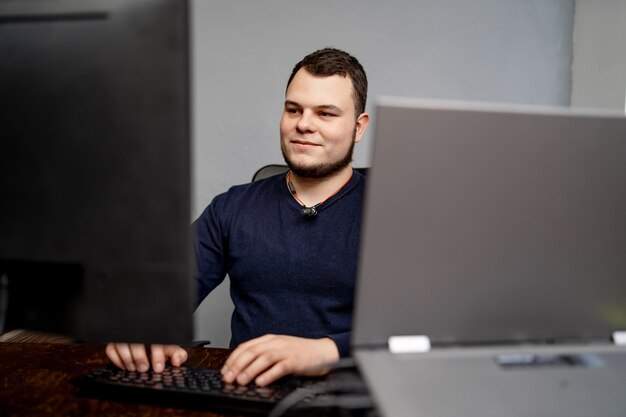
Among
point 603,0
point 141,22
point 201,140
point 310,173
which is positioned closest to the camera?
point 141,22

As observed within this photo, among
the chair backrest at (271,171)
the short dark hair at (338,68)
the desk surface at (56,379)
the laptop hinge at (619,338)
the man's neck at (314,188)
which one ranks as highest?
the short dark hair at (338,68)

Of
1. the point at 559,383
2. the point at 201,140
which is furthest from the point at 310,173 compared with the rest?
the point at 559,383

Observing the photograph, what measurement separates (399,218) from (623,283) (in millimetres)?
269

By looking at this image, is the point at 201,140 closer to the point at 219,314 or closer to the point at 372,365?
the point at 219,314

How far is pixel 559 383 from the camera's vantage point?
461 mm

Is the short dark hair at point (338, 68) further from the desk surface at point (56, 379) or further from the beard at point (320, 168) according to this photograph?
the desk surface at point (56, 379)

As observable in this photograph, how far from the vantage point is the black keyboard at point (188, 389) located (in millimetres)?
595

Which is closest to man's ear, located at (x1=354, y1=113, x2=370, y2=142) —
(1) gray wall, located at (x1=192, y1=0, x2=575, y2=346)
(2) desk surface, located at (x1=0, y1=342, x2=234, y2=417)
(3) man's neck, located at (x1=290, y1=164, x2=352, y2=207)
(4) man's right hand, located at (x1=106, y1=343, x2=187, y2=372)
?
(3) man's neck, located at (x1=290, y1=164, x2=352, y2=207)

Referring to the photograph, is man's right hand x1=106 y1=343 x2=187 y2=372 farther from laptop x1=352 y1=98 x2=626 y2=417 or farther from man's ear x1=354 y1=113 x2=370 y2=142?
man's ear x1=354 y1=113 x2=370 y2=142

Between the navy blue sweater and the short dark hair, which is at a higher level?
the short dark hair

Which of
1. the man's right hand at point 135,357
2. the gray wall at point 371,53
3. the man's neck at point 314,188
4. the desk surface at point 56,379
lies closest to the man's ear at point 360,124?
the man's neck at point 314,188

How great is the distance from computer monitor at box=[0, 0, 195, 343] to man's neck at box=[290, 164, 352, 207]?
76 cm

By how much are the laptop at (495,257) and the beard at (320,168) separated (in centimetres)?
72

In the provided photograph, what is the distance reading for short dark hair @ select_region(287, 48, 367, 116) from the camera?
120 centimetres
